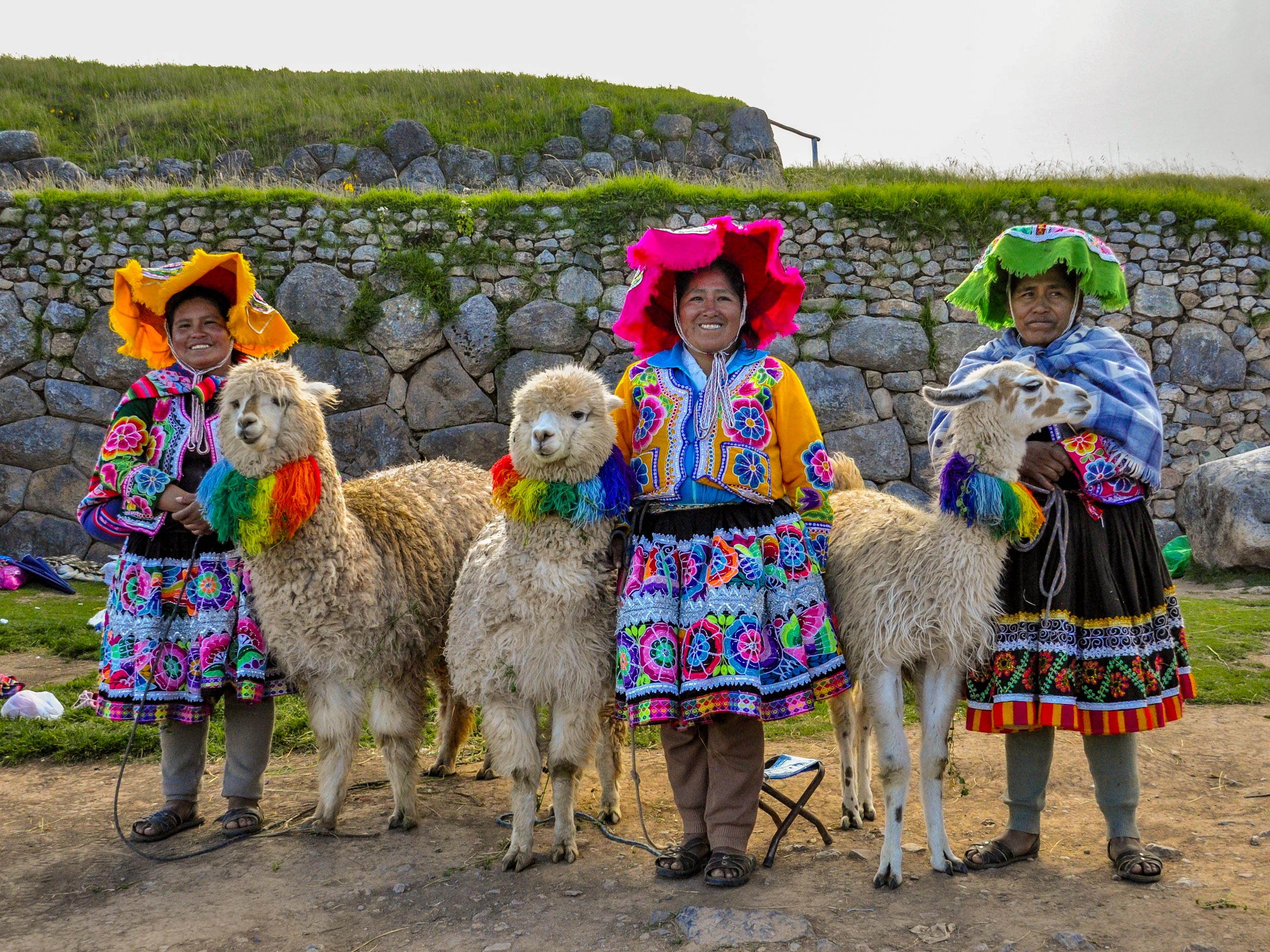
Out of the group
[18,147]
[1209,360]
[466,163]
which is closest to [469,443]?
[1209,360]

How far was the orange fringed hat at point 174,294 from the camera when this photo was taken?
3344 mm

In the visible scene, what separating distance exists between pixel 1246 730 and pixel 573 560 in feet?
10.4

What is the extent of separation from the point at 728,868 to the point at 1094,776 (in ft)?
3.68

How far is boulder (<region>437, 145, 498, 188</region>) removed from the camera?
1361cm

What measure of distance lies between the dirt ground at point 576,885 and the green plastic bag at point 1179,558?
Result: 462 cm

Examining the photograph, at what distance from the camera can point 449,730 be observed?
13.0ft

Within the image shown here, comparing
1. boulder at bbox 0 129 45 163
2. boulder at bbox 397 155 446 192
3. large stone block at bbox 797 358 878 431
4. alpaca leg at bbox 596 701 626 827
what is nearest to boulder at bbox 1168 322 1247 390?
large stone block at bbox 797 358 878 431

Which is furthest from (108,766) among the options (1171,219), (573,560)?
(1171,219)

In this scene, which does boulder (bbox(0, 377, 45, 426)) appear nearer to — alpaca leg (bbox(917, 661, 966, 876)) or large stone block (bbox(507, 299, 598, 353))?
large stone block (bbox(507, 299, 598, 353))

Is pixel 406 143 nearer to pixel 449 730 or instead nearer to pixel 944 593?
pixel 449 730

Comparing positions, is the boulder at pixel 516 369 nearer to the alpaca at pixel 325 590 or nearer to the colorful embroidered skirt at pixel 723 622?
the alpaca at pixel 325 590

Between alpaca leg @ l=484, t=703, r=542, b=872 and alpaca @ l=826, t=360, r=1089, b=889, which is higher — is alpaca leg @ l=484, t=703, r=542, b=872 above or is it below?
below

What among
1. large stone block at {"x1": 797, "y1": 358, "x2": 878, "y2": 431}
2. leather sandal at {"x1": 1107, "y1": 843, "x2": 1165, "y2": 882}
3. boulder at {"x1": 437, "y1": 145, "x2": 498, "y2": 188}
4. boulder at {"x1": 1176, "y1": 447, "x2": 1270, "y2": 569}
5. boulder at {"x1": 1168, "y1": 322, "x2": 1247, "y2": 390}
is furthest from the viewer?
boulder at {"x1": 437, "y1": 145, "x2": 498, "y2": 188}

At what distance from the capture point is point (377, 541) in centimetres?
347
